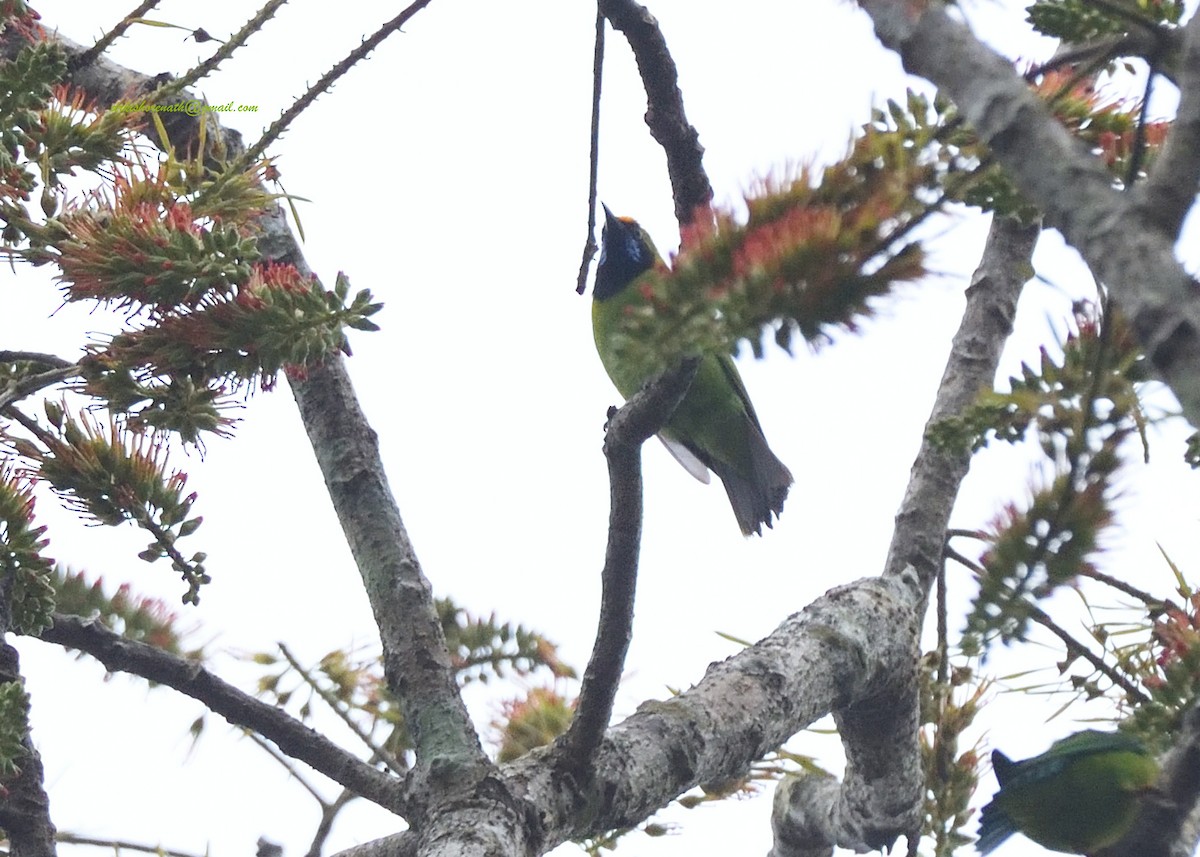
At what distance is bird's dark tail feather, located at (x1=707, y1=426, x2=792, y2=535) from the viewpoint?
4996 millimetres

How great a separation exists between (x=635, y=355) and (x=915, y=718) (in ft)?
6.67

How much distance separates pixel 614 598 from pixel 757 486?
9.76 feet

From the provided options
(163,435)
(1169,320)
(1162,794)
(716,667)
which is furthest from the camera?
(716,667)

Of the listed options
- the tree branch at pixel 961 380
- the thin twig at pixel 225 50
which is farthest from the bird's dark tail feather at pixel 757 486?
the thin twig at pixel 225 50

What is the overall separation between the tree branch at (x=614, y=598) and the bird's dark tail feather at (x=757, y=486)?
2822 mm

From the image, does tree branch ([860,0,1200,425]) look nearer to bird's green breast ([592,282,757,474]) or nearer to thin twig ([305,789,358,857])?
thin twig ([305,789,358,857])

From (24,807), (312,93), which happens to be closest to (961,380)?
(312,93)

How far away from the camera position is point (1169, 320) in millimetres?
798

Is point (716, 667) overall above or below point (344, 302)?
below

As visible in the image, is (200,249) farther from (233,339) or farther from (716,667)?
(716,667)

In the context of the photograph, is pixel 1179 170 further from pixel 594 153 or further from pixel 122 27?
pixel 122 27

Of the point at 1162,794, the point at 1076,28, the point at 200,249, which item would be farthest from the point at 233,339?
the point at 1162,794

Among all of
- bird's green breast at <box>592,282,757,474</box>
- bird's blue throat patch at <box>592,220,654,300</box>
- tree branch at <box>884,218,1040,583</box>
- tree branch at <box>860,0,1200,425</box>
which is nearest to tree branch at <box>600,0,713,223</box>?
tree branch at <box>860,0,1200,425</box>

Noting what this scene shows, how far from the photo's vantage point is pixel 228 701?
6.95ft
